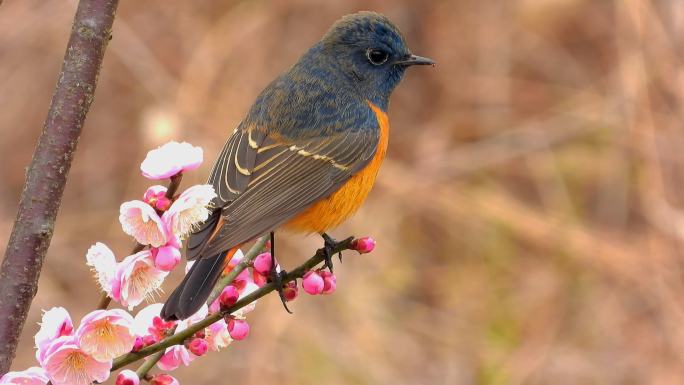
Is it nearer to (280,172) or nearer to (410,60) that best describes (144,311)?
(280,172)

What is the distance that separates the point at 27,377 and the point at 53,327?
5.5 inches

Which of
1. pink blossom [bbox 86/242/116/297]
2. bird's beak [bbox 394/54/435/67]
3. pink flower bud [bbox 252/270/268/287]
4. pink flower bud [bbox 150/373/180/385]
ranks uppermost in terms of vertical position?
bird's beak [bbox 394/54/435/67]

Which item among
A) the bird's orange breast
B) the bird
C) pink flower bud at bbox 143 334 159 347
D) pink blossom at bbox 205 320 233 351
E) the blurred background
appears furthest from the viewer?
the blurred background

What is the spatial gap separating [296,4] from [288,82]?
3.54 metres

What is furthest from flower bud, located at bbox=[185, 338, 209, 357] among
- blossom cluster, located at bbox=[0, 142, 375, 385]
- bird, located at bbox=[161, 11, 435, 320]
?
bird, located at bbox=[161, 11, 435, 320]

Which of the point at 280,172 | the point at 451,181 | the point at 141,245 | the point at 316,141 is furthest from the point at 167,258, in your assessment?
the point at 451,181

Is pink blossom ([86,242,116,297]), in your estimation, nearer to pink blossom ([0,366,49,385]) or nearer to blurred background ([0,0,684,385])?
pink blossom ([0,366,49,385])

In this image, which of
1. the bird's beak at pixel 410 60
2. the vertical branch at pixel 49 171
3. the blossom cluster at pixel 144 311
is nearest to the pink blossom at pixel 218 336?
the blossom cluster at pixel 144 311

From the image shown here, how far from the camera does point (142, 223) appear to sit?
1737 millimetres

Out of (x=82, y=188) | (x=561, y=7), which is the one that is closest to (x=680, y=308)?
(x=561, y=7)

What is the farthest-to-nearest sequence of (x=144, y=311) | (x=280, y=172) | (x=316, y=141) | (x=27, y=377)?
(x=316, y=141), (x=280, y=172), (x=144, y=311), (x=27, y=377)

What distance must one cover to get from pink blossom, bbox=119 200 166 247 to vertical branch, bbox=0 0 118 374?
0.16m

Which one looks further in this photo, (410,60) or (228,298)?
(410,60)

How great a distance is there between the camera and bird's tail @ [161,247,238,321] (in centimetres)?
186
